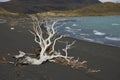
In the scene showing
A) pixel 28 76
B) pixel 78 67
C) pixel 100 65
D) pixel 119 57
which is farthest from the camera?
pixel 119 57

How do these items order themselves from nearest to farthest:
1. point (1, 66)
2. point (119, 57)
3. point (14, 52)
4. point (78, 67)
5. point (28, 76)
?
point (28, 76), point (1, 66), point (78, 67), point (14, 52), point (119, 57)

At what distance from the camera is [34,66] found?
15297mm

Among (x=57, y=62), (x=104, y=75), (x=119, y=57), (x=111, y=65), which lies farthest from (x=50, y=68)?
(x=119, y=57)

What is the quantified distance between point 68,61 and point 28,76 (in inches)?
160

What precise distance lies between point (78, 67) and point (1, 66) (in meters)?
4.33

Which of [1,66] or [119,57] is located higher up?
[1,66]

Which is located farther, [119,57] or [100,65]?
[119,57]

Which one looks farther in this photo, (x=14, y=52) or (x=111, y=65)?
(x=14, y=52)

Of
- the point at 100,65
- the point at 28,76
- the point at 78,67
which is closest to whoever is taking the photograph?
the point at 28,76

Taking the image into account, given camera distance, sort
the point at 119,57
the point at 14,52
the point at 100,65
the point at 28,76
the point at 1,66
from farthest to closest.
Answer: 1. the point at 119,57
2. the point at 14,52
3. the point at 100,65
4. the point at 1,66
5. the point at 28,76

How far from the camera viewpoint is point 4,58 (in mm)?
17031

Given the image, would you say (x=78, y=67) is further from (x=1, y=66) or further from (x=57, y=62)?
(x=1, y=66)

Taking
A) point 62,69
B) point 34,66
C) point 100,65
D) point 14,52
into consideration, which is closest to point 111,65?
point 100,65

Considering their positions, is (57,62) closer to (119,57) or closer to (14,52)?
(14,52)
